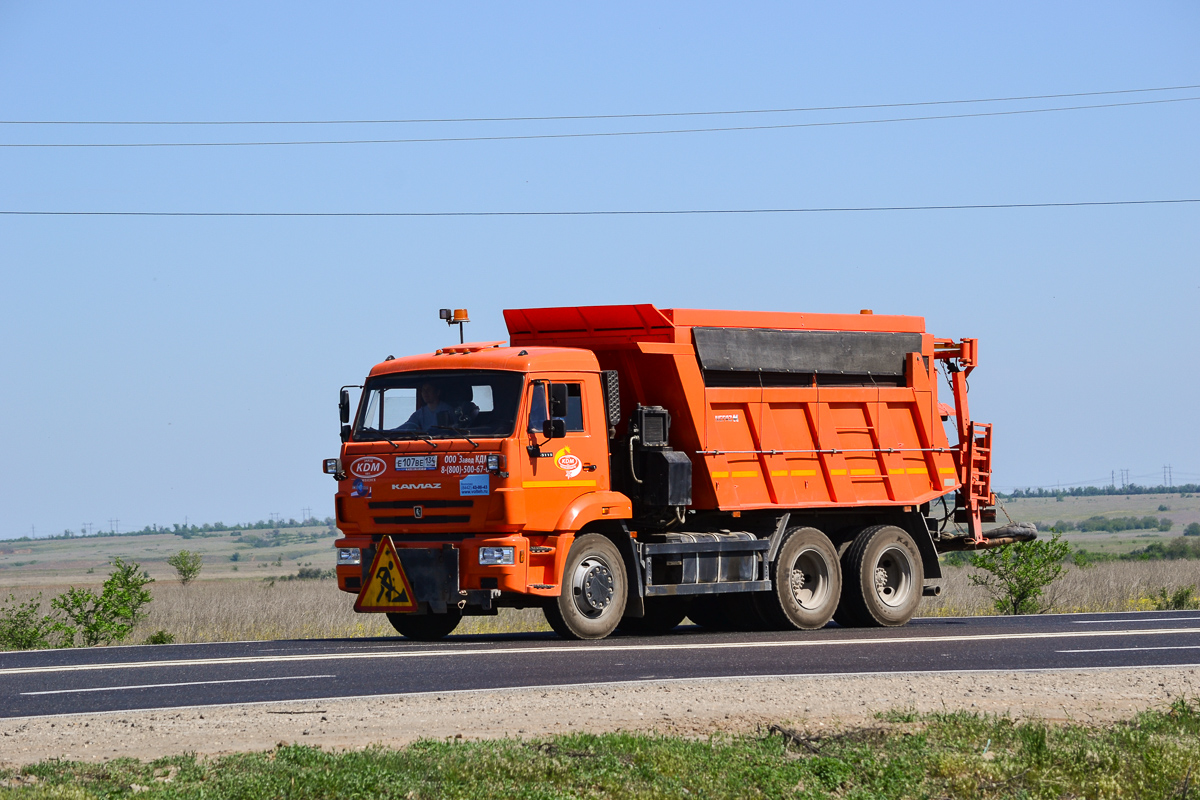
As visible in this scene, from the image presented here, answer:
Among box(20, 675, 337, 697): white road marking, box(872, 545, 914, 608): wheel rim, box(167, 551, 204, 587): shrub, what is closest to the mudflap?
box(20, 675, 337, 697): white road marking

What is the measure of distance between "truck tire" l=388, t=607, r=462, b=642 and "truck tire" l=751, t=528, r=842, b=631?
374 centimetres

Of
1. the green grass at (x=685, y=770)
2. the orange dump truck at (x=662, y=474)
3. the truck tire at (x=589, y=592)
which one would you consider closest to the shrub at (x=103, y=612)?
the orange dump truck at (x=662, y=474)

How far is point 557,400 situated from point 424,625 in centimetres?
339

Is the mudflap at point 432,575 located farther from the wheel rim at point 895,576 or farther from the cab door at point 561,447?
the wheel rim at point 895,576

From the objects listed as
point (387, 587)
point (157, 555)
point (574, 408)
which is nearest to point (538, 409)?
point (574, 408)

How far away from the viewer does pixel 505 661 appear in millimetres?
13156

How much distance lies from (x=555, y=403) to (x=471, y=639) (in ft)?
10.6

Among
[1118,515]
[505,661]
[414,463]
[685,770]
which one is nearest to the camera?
[685,770]

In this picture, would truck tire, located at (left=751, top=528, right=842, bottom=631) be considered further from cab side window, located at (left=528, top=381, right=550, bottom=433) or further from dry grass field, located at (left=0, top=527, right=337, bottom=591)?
dry grass field, located at (left=0, top=527, right=337, bottom=591)

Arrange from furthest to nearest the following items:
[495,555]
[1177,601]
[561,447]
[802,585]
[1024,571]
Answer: [1024,571] < [1177,601] < [802,585] < [561,447] < [495,555]

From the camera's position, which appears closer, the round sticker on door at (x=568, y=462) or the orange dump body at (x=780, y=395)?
the round sticker on door at (x=568, y=462)

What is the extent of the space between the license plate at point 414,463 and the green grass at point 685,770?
6.69 metres

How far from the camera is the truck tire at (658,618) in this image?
17.7 metres

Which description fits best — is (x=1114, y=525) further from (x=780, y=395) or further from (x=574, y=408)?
(x=574, y=408)
